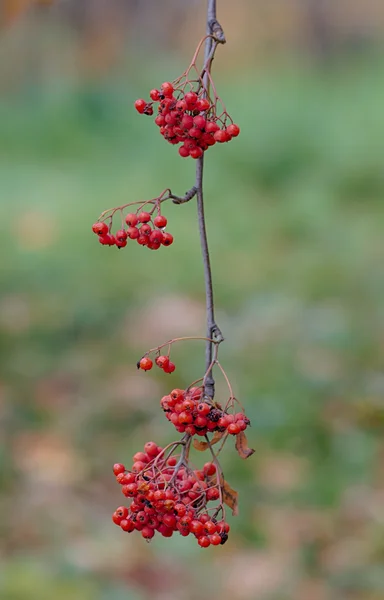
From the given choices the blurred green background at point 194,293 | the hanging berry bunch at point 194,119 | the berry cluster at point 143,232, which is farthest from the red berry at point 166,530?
the blurred green background at point 194,293

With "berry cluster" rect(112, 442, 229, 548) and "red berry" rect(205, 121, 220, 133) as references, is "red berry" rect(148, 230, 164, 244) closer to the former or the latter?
"red berry" rect(205, 121, 220, 133)

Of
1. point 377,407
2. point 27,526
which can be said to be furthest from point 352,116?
Result: point 27,526

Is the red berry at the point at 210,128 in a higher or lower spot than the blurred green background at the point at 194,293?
lower

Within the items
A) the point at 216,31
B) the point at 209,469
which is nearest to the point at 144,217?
the point at 216,31

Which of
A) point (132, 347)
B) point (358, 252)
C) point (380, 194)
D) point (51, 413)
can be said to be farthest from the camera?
point (380, 194)

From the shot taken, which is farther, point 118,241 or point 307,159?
point 307,159

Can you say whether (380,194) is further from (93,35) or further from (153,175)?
(93,35)

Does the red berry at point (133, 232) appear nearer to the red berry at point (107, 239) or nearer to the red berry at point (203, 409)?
the red berry at point (107, 239)
